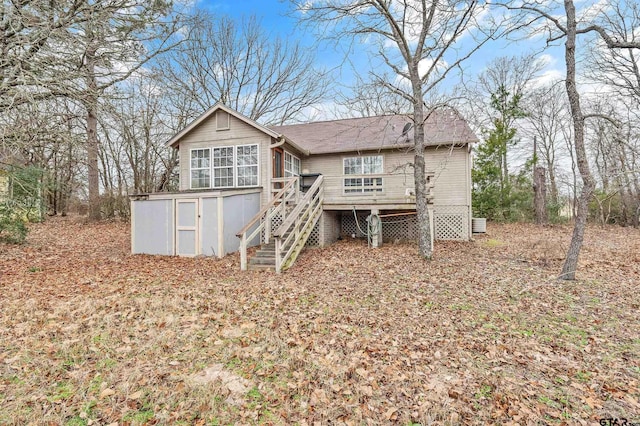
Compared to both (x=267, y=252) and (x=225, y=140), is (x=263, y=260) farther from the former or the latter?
(x=225, y=140)

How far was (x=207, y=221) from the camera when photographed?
959 cm

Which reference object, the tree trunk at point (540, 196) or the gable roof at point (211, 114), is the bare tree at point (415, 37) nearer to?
the gable roof at point (211, 114)

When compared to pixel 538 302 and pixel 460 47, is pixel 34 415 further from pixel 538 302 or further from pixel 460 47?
pixel 460 47

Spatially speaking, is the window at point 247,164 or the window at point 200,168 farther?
the window at point 200,168

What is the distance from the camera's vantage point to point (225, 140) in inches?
452

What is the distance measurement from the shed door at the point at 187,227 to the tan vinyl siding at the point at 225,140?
2417mm

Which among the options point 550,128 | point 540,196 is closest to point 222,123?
point 540,196

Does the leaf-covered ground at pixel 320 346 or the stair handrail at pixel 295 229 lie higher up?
the stair handrail at pixel 295 229

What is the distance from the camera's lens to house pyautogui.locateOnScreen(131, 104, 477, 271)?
9.64 metres

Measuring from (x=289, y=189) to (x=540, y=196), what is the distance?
13.8 metres

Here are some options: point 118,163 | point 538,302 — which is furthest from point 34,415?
point 118,163

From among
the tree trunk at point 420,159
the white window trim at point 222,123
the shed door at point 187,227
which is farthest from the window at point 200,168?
the tree trunk at point 420,159

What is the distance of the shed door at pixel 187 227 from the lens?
9.62m

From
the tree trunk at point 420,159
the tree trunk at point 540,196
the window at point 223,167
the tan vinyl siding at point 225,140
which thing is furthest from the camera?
the tree trunk at point 540,196
